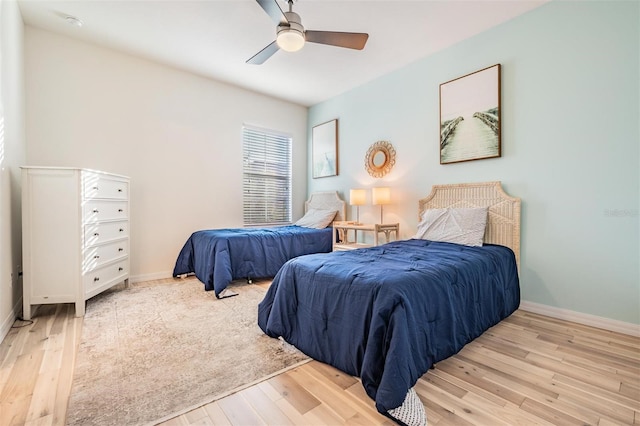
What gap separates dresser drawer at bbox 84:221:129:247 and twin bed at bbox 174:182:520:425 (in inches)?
71.0

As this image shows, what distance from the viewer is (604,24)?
227 centimetres

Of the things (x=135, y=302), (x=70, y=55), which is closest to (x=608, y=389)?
(x=135, y=302)

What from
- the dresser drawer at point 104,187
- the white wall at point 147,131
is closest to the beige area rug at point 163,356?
the dresser drawer at point 104,187

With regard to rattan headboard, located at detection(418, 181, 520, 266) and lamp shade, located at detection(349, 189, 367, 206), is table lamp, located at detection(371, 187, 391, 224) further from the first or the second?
rattan headboard, located at detection(418, 181, 520, 266)

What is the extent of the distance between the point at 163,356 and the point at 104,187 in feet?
6.26

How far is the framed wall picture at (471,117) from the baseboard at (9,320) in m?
4.10

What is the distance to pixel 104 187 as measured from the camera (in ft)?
9.27

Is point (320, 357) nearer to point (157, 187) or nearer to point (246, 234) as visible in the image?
point (246, 234)

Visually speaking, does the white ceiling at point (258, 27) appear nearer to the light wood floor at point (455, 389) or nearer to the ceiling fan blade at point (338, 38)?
the ceiling fan blade at point (338, 38)

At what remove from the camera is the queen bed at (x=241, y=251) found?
10.3ft

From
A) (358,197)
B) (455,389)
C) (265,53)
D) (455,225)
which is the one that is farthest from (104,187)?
(455,225)

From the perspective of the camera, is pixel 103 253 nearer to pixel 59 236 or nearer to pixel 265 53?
pixel 59 236

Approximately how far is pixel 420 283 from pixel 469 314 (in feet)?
2.00

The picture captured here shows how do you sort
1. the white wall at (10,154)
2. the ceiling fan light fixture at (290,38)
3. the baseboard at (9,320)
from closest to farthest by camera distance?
the baseboard at (9,320) → the white wall at (10,154) → the ceiling fan light fixture at (290,38)
